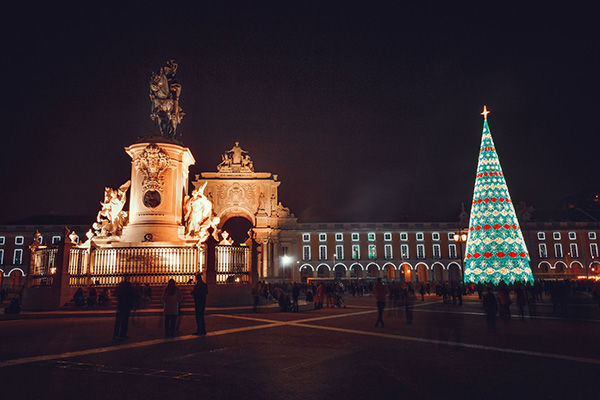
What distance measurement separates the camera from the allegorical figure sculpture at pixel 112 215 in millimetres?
18266

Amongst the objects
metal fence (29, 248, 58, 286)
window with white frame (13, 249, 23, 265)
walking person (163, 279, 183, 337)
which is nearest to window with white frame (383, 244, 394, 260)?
window with white frame (13, 249, 23, 265)

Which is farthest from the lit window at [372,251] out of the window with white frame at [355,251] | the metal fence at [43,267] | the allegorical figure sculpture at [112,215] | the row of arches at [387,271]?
the metal fence at [43,267]

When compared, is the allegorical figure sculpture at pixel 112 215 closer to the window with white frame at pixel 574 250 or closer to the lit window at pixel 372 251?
the lit window at pixel 372 251

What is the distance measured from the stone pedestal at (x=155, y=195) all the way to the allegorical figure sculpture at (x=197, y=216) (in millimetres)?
480

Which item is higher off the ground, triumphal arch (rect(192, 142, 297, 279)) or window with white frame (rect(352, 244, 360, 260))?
triumphal arch (rect(192, 142, 297, 279))

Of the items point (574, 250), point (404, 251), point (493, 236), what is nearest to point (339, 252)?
point (404, 251)

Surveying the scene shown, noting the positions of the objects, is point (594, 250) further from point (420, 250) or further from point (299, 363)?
point (299, 363)

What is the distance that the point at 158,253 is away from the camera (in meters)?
16.5

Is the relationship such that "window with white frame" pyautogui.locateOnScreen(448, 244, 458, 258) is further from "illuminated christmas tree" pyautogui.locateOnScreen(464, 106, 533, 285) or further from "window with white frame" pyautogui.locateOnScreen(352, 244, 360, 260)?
"illuminated christmas tree" pyautogui.locateOnScreen(464, 106, 533, 285)

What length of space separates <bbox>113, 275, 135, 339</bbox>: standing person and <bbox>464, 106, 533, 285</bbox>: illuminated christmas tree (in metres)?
20.7

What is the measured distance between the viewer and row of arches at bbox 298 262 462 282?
242ft

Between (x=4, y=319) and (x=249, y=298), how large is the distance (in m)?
8.28

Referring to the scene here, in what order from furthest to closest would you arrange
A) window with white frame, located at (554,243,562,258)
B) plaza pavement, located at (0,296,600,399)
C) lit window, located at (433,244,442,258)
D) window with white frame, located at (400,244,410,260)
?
lit window, located at (433,244,442,258) → window with white frame, located at (554,243,562,258) → window with white frame, located at (400,244,410,260) → plaza pavement, located at (0,296,600,399)

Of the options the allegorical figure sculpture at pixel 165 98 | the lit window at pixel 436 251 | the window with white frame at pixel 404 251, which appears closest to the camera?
the allegorical figure sculpture at pixel 165 98
